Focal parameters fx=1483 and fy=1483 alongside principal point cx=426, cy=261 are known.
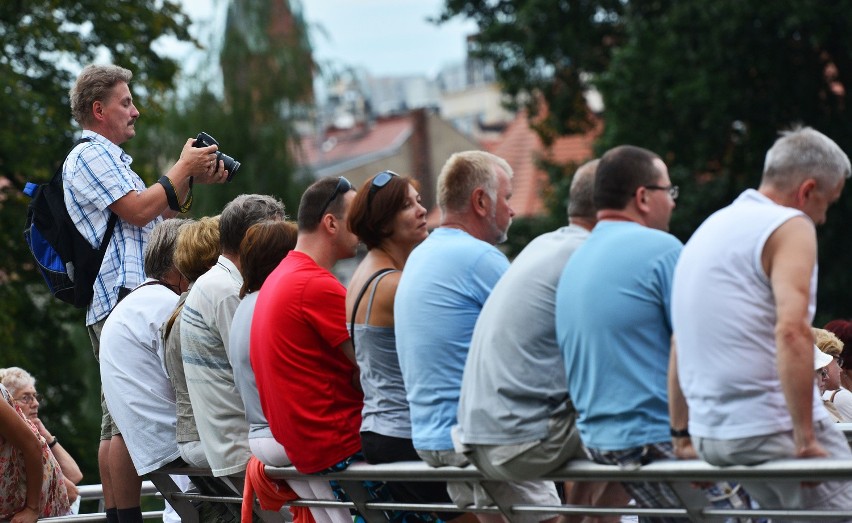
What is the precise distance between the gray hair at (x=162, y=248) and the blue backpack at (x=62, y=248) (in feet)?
0.68

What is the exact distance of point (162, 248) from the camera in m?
6.98

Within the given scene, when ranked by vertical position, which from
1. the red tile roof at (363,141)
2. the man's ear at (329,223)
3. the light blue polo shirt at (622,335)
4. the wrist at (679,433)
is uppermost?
the man's ear at (329,223)

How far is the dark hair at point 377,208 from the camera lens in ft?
18.7

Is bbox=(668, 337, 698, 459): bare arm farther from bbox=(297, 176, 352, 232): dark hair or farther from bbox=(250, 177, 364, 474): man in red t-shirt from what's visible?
bbox=(297, 176, 352, 232): dark hair

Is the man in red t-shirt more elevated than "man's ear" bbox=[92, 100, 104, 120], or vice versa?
"man's ear" bbox=[92, 100, 104, 120]

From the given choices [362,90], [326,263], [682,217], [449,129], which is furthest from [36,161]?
[449,129]

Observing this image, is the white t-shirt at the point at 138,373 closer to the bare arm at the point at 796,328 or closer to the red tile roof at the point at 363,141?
the bare arm at the point at 796,328

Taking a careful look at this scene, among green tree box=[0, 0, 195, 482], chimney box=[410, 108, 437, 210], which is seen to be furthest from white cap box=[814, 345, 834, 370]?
chimney box=[410, 108, 437, 210]

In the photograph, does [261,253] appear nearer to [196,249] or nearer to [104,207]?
[196,249]

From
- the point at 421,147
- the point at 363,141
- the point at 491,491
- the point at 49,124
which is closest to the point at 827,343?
the point at 491,491

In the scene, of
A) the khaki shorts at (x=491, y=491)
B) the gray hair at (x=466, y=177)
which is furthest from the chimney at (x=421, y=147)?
the khaki shorts at (x=491, y=491)

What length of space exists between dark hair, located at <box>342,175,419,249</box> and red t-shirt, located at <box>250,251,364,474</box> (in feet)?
0.90

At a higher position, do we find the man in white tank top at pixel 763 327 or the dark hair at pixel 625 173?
the dark hair at pixel 625 173

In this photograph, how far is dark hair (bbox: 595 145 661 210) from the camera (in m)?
4.84
